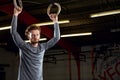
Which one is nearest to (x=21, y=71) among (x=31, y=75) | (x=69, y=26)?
(x=31, y=75)

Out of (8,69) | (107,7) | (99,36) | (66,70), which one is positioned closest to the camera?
(107,7)

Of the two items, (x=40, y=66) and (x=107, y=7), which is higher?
(x=107, y=7)

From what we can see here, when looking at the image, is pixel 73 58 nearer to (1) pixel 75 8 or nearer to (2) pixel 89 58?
(2) pixel 89 58

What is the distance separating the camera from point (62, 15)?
7844 millimetres

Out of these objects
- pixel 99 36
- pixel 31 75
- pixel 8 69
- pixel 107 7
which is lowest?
pixel 8 69

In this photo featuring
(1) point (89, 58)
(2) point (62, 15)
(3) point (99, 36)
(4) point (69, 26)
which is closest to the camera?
(2) point (62, 15)

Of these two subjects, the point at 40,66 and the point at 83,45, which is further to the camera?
the point at 83,45

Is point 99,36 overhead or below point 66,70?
overhead

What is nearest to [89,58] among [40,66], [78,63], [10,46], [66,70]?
[78,63]

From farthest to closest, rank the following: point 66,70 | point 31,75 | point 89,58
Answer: point 66,70 < point 89,58 < point 31,75

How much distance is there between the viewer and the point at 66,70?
1211 cm

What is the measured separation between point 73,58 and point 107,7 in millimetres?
5198

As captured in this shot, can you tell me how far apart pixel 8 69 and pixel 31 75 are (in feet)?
38.0

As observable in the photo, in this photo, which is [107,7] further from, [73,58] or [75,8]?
[73,58]
